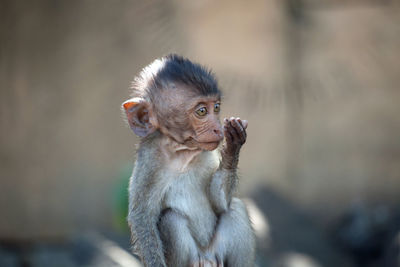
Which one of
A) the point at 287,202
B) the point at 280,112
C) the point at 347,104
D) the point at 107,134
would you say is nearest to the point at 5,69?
the point at 107,134

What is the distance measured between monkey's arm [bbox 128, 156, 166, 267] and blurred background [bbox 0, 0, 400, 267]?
18.5 ft

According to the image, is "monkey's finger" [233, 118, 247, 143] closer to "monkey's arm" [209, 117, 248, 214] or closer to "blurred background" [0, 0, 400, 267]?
"monkey's arm" [209, 117, 248, 214]

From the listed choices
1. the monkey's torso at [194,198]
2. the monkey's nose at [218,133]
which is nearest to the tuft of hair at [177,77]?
the monkey's nose at [218,133]

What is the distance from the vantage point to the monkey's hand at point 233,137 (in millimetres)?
3932

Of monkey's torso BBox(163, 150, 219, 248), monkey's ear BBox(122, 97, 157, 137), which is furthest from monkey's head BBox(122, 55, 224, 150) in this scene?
monkey's torso BBox(163, 150, 219, 248)

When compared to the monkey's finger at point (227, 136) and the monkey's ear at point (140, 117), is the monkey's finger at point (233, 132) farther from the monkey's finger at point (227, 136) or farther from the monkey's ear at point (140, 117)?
the monkey's ear at point (140, 117)

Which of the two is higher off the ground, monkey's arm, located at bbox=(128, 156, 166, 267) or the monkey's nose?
the monkey's nose

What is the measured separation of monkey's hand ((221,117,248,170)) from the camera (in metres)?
3.93

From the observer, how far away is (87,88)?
10180 mm

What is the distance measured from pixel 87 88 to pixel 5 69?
5.51ft

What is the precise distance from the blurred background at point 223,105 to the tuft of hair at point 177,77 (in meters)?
5.51

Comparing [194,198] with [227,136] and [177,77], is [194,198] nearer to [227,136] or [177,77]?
[227,136]

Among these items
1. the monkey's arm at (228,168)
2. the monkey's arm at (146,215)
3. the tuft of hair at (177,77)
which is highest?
the tuft of hair at (177,77)

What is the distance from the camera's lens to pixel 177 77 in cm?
413
